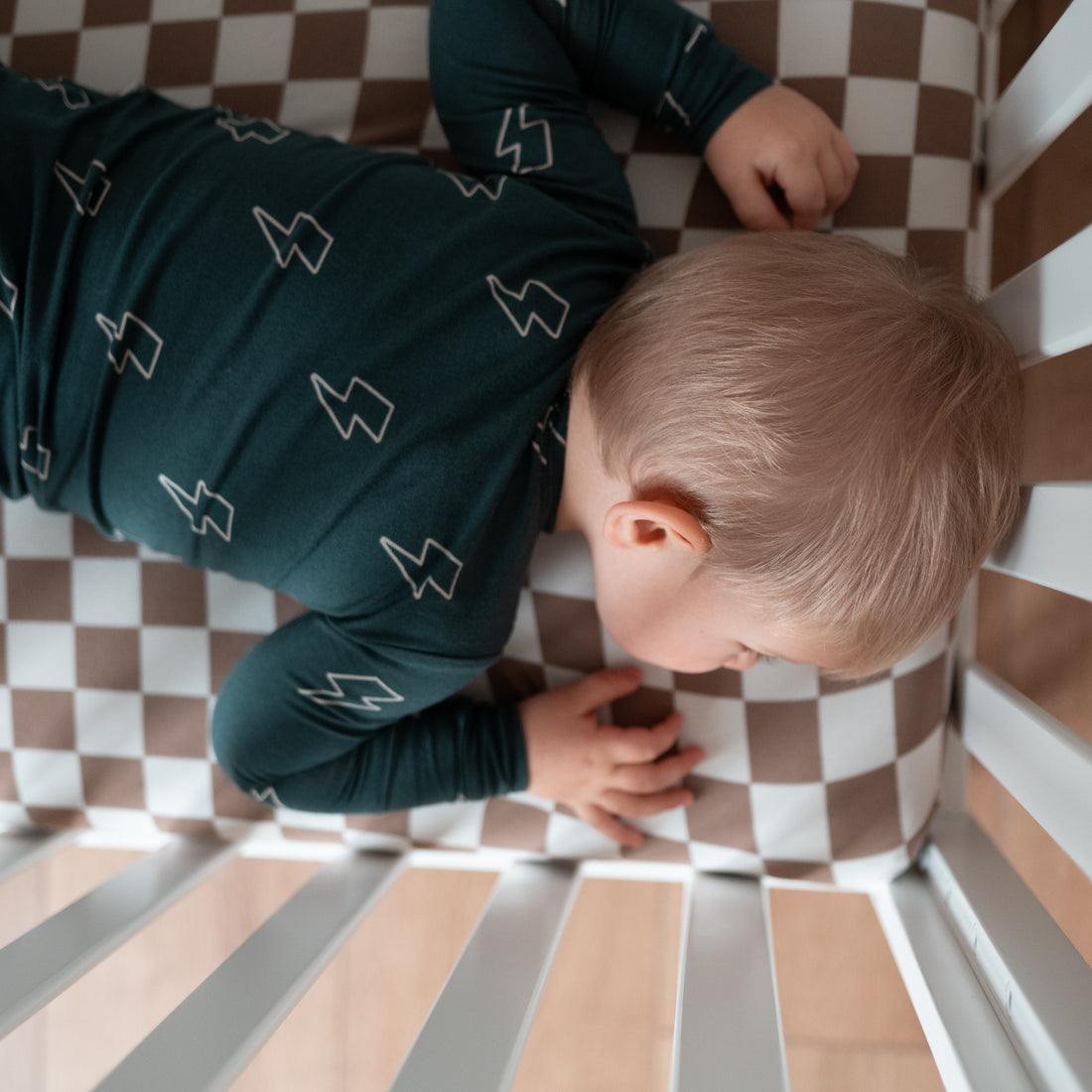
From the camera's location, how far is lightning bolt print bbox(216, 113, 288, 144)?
0.64m

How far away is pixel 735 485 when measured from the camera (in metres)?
0.49

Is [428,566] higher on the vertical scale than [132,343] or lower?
lower

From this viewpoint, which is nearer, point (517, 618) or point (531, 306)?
point (531, 306)

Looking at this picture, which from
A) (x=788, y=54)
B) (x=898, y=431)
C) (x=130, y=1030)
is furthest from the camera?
(x=130, y=1030)

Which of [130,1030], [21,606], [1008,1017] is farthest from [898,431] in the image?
[130,1030]

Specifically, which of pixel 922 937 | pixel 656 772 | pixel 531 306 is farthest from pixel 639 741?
pixel 531 306

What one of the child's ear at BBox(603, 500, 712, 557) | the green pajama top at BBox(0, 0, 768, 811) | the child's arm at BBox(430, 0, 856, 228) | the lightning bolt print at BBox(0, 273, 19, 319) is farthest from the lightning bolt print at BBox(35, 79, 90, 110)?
the child's ear at BBox(603, 500, 712, 557)

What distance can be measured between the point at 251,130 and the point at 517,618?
1.39 ft

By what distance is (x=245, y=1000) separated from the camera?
511 mm

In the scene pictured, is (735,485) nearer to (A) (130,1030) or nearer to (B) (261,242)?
(B) (261,242)

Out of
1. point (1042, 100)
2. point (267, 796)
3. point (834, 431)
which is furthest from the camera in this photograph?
point (267, 796)

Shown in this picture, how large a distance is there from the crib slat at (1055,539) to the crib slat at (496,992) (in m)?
0.40

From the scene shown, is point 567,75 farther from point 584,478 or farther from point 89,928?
point 89,928

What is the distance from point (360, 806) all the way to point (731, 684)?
0.31 meters
